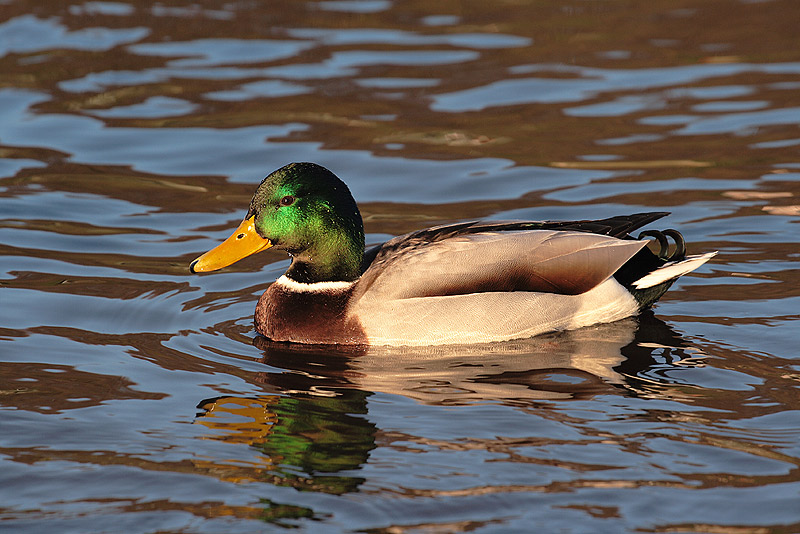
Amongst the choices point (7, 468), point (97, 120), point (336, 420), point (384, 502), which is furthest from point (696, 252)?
point (97, 120)

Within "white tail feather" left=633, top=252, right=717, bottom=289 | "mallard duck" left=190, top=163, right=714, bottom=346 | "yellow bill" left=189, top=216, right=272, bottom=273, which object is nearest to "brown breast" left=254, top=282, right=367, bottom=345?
"mallard duck" left=190, top=163, right=714, bottom=346

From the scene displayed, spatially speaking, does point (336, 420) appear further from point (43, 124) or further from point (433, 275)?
point (43, 124)

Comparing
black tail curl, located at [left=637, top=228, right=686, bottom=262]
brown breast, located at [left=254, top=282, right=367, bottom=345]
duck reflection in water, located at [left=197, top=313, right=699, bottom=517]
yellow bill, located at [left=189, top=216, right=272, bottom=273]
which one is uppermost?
yellow bill, located at [left=189, top=216, right=272, bottom=273]

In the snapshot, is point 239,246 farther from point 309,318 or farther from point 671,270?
point 671,270

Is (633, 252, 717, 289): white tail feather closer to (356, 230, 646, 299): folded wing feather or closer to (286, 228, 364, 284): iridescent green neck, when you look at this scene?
(356, 230, 646, 299): folded wing feather

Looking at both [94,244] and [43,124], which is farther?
[43,124]

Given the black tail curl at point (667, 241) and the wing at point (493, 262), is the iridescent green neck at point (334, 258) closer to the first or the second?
the wing at point (493, 262)

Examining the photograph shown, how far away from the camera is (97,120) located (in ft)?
40.7

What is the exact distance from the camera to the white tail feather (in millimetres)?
7633

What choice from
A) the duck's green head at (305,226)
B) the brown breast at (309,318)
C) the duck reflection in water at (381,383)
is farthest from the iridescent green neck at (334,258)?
the duck reflection in water at (381,383)

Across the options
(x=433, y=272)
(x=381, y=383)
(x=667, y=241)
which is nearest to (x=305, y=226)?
(x=433, y=272)

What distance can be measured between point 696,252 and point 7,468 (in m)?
5.02

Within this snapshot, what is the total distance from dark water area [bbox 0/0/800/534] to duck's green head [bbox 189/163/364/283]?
1.74ft

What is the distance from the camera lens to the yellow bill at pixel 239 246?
756cm
